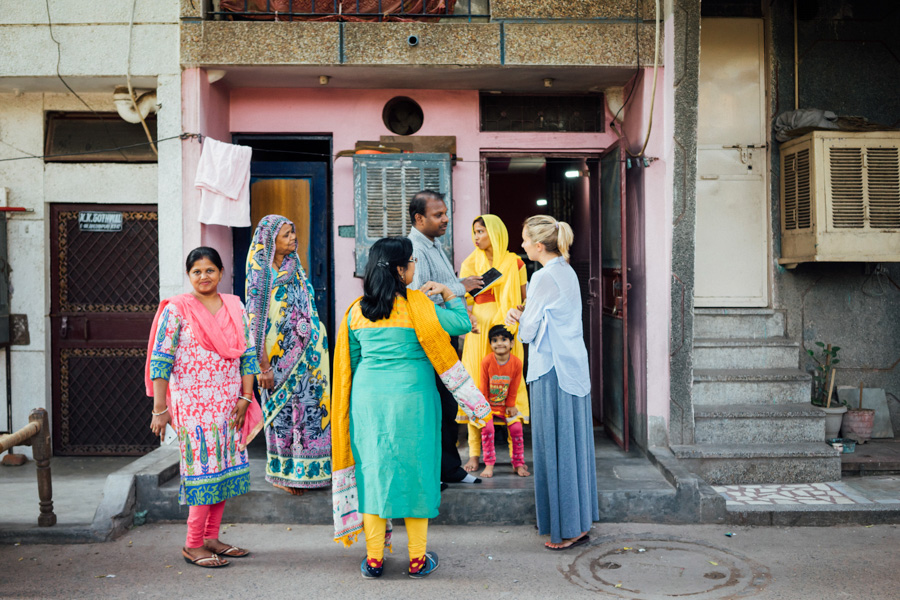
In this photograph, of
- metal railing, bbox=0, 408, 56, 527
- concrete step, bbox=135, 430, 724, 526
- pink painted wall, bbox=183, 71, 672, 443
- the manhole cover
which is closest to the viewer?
the manhole cover

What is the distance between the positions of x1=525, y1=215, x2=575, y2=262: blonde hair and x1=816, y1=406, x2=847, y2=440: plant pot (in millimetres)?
3522

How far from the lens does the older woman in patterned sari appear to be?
15.4ft

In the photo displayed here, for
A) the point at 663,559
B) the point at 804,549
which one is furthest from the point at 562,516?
the point at 804,549

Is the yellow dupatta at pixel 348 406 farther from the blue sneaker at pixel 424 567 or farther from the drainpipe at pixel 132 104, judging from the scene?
the drainpipe at pixel 132 104

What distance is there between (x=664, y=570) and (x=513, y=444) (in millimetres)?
1569

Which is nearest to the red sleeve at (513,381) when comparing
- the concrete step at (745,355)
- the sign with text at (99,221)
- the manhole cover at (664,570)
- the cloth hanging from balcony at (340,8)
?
the manhole cover at (664,570)

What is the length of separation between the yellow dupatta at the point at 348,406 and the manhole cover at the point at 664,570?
1.15 m

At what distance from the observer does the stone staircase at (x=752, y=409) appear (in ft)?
19.1

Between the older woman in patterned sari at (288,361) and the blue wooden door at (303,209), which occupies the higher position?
the blue wooden door at (303,209)

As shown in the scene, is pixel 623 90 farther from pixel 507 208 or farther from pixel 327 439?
pixel 507 208

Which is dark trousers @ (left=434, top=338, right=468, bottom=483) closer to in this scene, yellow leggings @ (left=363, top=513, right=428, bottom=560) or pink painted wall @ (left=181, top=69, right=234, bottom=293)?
yellow leggings @ (left=363, top=513, right=428, bottom=560)

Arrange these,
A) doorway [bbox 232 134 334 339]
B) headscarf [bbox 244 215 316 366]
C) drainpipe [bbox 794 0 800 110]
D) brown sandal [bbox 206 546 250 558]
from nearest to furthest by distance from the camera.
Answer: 1. brown sandal [bbox 206 546 250 558]
2. headscarf [bbox 244 215 316 366]
3. doorway [bbox 232 134 334 339]
4. drainpipe [bbox 794 0 800 110]

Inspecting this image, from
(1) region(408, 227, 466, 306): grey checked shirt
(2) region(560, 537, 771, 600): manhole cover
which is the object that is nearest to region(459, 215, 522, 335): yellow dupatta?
(1) region(408, 227, 466, 306): grey checked shirt

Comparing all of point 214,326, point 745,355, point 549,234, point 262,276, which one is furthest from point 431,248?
point 745,355
